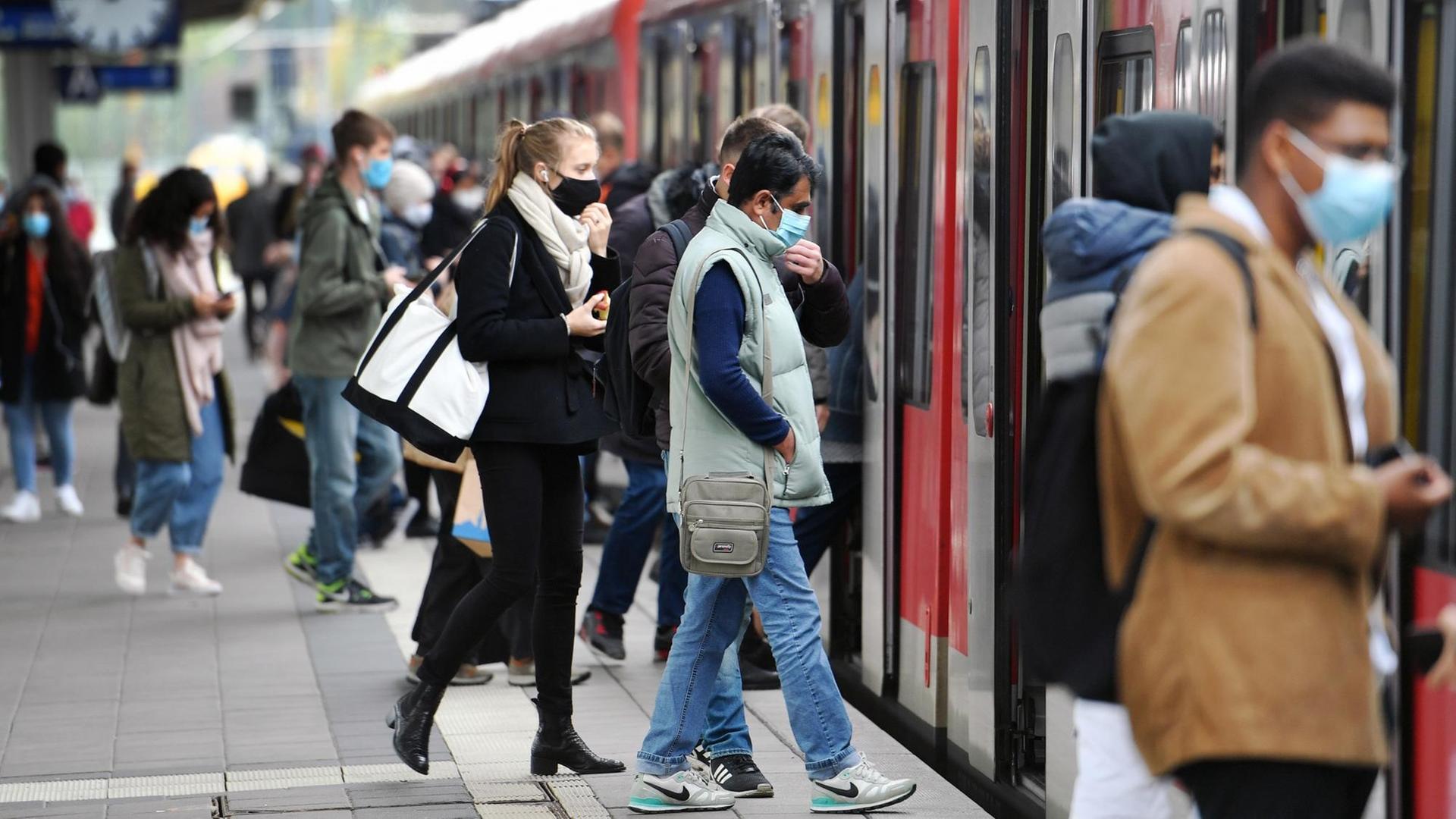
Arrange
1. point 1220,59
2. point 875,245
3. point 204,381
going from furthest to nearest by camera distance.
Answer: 1. point 204,381
2. point 875,245
3. point 1220,59

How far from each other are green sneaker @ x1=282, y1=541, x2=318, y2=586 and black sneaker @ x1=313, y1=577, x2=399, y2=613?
0.55 feet

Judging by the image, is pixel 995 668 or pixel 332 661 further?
pixel 332 661

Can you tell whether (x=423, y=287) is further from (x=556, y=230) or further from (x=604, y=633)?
(x=604, y=633)

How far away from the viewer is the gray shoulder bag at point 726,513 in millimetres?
4855

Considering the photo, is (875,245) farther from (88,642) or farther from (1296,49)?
(1296,49)

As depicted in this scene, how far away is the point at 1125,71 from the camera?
4.66 metres

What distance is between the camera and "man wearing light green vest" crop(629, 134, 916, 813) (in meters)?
4.83

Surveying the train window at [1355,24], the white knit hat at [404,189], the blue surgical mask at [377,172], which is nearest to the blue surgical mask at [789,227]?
the train window at [1355,24]

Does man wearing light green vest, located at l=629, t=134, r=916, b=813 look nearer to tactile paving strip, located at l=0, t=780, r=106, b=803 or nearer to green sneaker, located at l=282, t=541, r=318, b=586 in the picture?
tactile paving strip, located at l=0, t=780, r=106, b=803

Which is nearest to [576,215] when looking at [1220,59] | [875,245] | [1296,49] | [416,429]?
[416,429]

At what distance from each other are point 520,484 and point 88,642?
3.25m

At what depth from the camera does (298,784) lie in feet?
18.4

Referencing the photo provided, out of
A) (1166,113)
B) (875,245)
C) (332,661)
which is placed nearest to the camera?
(1166,113)

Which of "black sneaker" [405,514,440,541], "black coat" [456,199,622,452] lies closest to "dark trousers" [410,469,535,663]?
"black coat" [456,199,622,452]
